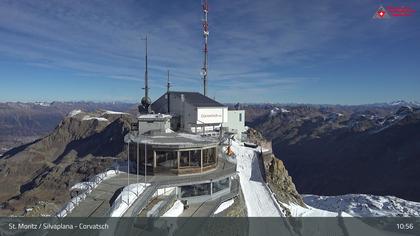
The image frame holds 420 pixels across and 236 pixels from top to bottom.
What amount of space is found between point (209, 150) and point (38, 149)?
184 meters

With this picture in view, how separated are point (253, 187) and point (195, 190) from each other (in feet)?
38.8

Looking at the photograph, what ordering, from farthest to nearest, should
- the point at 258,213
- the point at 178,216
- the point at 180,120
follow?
the point at 180,120, the point at 258,213, the point at 178,216

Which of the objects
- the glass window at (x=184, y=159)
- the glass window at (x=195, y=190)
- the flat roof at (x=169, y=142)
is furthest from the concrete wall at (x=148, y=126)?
the glass window at (x=195, y=190)

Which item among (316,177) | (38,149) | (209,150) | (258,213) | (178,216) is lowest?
(316,177)

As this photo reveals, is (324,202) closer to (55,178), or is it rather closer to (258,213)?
(258,213)

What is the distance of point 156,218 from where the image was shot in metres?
19.7

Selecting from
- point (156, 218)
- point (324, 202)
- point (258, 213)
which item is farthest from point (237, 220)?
point (324, 202)

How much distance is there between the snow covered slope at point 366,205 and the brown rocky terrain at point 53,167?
191ft

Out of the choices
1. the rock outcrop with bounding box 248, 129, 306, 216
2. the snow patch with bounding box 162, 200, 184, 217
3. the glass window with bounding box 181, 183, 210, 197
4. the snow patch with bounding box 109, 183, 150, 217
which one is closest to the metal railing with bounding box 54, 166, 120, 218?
the snow patch with bounding box 109, 183, 150, 217

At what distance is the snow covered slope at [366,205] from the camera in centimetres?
6028

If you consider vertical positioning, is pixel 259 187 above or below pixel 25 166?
above

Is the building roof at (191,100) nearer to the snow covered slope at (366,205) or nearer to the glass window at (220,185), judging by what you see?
the glass window at (220,185)

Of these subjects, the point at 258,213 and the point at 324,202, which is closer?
the point at 258,213

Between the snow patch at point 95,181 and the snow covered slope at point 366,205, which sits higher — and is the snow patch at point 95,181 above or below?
above
